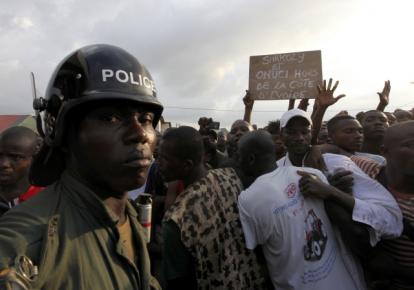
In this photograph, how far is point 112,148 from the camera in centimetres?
113

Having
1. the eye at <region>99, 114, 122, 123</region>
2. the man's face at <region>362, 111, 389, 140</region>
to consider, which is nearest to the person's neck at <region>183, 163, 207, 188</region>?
the eye at <region>99, 114, 122, 123</region>

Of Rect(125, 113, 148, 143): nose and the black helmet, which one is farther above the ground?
the black helmet

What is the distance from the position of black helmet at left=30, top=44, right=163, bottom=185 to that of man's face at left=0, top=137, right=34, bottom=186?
1.86 m

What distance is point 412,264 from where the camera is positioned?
214cm

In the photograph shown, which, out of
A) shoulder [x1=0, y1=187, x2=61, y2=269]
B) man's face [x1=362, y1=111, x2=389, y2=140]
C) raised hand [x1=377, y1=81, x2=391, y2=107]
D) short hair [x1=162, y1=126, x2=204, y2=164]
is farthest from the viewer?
raised hand [x1=377, y1=81, x2=391, y2=107]

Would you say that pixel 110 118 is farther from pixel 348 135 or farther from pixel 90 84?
pixel 348 135

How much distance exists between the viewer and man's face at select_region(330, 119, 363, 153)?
3.40 metres

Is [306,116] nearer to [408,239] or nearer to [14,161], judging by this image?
[408,239]

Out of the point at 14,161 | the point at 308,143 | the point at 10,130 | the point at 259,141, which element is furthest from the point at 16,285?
the point at 308,143

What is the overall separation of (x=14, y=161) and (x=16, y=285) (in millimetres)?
2416

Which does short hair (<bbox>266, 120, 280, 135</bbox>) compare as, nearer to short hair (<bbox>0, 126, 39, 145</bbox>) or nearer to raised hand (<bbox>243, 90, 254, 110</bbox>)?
raised hand (<bbox>243, 90, 254, 110</bbox>)

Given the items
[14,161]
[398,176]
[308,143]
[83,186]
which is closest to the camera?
[83,186]

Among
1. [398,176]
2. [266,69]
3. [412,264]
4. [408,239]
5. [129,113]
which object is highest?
[266,69]

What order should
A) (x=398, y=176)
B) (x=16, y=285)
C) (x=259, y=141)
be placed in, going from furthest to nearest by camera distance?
(x=259, y=141)
(x=398, y=176)
(x=16, y=285)
